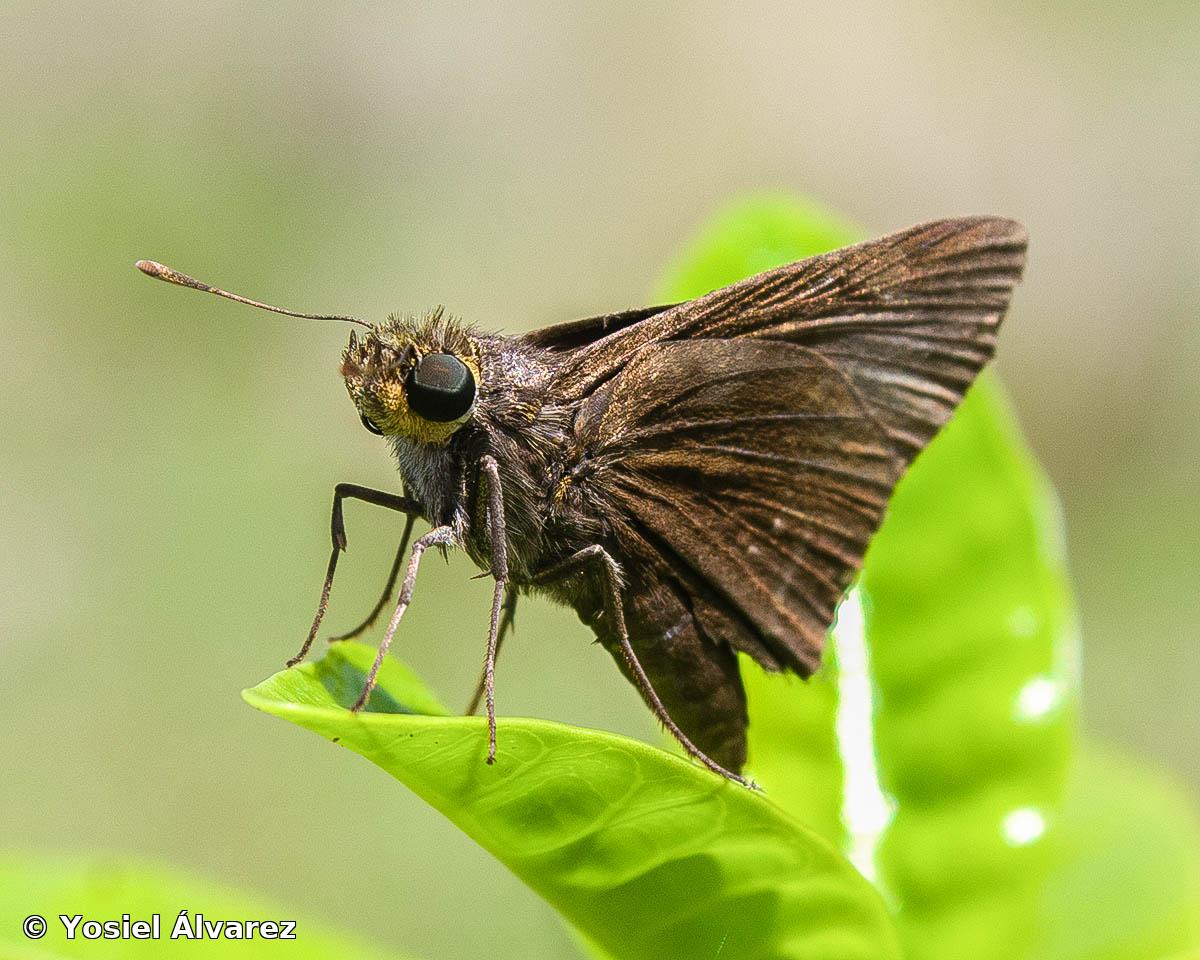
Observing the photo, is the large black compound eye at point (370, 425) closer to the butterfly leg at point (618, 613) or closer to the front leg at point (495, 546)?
the front leg at point (495, 546)

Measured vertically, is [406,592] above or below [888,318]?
below

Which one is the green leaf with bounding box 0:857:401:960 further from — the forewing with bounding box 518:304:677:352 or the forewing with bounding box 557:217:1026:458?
the forewing with bounding box 518:304:677:352

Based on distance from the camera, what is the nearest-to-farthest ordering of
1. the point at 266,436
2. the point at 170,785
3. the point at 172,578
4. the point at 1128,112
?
the point at 170,785 < the point at 172,578 < the point at 266,436 < the point at 1128,112

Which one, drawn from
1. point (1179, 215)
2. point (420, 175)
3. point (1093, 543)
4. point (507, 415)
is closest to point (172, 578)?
point (420, 175)

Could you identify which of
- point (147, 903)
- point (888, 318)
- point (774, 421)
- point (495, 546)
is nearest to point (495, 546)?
point (495, 546)

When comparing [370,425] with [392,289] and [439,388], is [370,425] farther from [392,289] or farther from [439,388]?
[392,289]

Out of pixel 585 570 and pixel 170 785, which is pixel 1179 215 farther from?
pixel 585 570
